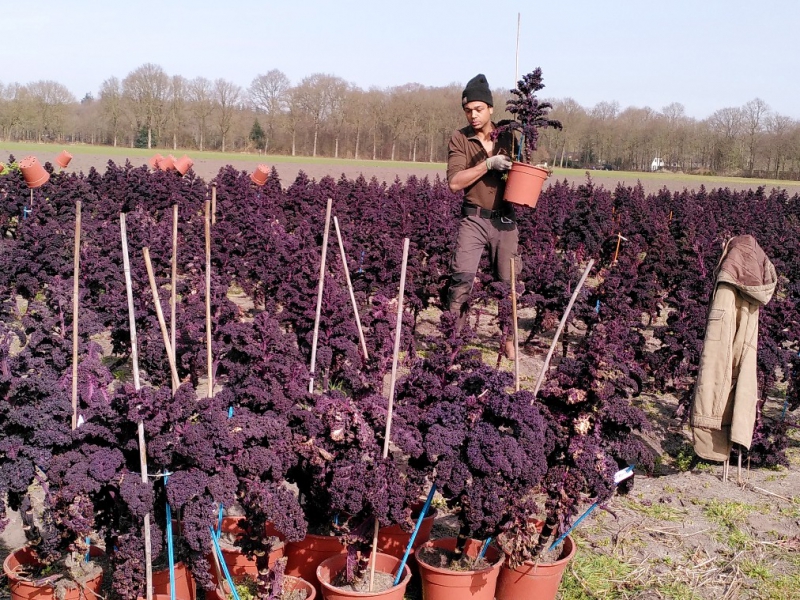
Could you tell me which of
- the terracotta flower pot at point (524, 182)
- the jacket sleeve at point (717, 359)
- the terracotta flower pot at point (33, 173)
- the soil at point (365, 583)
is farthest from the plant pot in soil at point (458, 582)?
the terracotta flower pot at point (33, 173)

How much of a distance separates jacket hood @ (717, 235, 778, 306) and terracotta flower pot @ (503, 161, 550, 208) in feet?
5.04

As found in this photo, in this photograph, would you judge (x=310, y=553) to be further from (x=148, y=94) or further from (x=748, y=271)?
(x=148, y=94)

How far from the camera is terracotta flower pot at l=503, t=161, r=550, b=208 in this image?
20.4 feet

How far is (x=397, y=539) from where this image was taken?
422 centimetres

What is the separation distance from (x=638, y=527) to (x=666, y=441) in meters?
1.91

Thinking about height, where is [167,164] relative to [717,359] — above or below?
above

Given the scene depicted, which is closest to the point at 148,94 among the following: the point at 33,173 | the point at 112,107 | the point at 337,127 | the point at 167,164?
the point at 112,107

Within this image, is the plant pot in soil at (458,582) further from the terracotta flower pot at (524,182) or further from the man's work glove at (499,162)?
the man's work glove at (499,162)

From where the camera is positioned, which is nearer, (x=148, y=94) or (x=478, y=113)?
(x=478, y=113)

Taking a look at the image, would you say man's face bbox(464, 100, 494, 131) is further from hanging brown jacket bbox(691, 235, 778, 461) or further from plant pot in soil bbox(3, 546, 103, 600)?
plant pot in soil bbox(3, 546, 103, 600)

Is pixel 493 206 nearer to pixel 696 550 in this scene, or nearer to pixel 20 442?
pixel 696 550

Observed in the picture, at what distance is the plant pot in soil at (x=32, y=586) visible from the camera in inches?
141

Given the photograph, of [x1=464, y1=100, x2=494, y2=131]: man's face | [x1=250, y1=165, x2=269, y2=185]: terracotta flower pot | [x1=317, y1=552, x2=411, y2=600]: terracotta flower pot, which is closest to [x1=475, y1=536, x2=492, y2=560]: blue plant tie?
[x1=317, y1=552, x2=411, y2=600]: terracotta flower pot

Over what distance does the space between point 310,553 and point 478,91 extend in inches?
156
